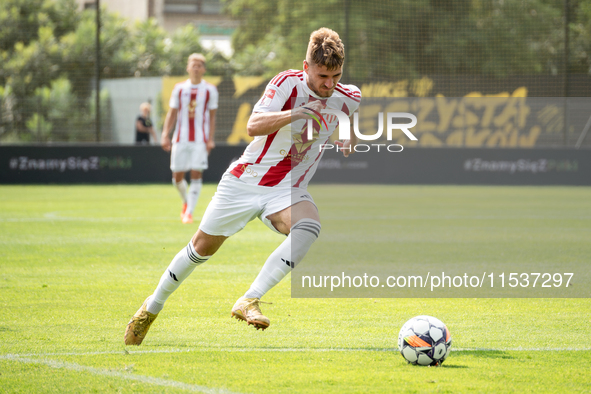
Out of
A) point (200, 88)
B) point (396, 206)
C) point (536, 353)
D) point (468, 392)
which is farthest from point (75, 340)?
point (396, 206)

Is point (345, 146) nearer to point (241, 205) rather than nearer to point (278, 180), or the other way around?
point (278, 180)

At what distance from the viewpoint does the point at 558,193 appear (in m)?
19.1

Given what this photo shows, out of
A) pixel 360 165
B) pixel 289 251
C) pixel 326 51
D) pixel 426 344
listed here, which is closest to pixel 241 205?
pixel 289 251

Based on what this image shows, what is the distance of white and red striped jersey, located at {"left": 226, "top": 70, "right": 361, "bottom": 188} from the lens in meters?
4.93

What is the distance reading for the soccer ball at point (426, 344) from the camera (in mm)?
4344

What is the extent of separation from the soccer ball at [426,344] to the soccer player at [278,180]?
33.0 inches

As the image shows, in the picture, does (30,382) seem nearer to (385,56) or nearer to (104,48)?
(385,56)

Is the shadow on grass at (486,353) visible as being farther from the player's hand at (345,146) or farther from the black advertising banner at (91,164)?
the black advertising banner at (91,164)

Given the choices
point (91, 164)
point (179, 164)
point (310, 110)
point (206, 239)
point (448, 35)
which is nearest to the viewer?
point (310, 110)

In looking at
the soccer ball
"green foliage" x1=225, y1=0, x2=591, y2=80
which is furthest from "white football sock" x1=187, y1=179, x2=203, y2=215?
"green foliage" x1=225, y1=0, x2=591, y2=80

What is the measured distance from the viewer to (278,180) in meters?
4.97

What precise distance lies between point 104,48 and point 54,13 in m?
2.65

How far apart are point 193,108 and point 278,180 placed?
25.5ft

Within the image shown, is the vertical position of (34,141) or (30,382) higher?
(30,382)
